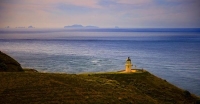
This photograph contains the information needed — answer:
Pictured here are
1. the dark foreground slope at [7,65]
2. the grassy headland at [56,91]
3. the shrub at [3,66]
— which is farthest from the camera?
the dark foreground slope at [7,65]

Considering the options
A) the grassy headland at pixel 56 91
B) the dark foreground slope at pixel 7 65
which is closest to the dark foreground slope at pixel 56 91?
the grassy headland at pixel 56 91

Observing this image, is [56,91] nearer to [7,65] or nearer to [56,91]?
[56,91]

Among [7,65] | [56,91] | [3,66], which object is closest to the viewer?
[56,91]

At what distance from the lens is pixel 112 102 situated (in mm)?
26281

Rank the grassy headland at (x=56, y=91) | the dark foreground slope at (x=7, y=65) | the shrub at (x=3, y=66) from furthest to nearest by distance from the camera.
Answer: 1. the dark foreground slope at (x=7, y=65)
2. the shrub at (x=3, y=66)
3. the grassy headland at (x=56, y=91)

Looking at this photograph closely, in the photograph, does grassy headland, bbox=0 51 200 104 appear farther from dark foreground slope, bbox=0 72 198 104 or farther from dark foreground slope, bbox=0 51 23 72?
dark foreground slope, bbox=0 51 23 72

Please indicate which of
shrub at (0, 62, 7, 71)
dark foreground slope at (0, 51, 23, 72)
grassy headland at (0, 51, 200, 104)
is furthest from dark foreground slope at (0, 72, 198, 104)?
dark foreground slope at (0, 51, 23, 72)

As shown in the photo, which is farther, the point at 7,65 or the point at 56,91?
the point at 7,65

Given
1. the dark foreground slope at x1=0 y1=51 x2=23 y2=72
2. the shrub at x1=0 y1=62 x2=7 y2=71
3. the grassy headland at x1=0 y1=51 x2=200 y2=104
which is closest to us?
the grassy headland at x1=0 y1=51 x2=200 y2=104

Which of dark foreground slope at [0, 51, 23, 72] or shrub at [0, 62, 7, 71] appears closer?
shrub at [0, 62, 7, 71]

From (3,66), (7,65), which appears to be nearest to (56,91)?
(3,66)

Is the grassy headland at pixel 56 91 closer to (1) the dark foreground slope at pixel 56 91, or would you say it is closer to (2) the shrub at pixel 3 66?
(1) the dark foreground slope at pixel 56 91

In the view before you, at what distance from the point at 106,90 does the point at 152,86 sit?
14128 millimetres

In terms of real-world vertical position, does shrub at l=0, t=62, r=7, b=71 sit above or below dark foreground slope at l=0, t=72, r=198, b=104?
above
